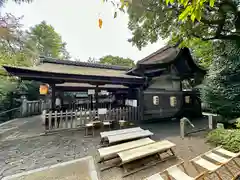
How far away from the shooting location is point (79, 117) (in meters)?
7.27

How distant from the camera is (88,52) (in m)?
38.8

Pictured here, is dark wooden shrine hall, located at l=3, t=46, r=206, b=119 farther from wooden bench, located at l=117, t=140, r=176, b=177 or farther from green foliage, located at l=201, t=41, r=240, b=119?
wooden bench, located at l=117, t=140, r=176, b=177

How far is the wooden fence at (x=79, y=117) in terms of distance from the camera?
20.9 ft

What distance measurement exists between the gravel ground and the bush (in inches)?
14.1

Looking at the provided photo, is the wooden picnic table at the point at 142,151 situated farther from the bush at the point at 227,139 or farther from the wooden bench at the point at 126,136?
the bush at the point at 227,139

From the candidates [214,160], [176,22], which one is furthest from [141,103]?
[214,160]

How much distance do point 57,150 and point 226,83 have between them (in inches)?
323

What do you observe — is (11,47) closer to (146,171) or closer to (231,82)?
(146,171)

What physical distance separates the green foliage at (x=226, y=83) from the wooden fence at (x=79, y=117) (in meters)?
4.25

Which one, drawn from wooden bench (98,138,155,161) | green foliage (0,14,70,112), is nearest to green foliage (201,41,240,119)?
wooden bench (98,138,155,161)

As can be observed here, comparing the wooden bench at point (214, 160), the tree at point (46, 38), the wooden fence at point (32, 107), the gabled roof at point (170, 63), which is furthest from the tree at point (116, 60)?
the wooden bench at point (214, 160)

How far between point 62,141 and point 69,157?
61.6 inches

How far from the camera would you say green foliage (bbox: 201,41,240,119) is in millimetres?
5988

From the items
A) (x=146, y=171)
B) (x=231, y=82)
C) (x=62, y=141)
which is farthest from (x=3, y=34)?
(x=231, y=82)
